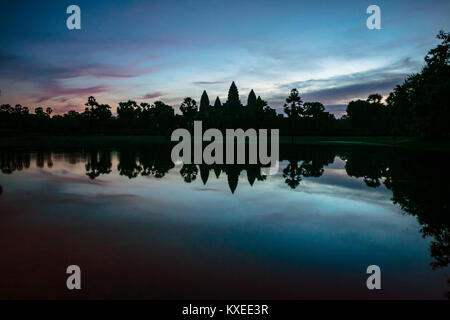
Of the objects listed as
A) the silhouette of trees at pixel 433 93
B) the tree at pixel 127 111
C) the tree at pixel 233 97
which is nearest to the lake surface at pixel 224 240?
the silhouette of trees at pixel 433 93

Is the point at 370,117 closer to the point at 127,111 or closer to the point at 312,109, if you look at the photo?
the point at 312,109

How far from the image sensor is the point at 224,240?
5.91 m

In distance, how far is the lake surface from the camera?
418cm

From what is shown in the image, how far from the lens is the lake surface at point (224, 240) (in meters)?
4.18

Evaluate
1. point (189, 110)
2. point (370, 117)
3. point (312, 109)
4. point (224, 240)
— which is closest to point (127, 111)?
point (189, 110)

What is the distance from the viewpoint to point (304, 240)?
595cm

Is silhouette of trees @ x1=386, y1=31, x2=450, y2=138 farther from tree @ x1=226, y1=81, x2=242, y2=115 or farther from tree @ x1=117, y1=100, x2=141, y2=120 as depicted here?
tree @ x1=226, y1=81, x2=242, y2=115

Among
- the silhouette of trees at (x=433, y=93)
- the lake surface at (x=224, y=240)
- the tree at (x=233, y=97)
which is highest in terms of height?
the tree at (x=233, y=97)

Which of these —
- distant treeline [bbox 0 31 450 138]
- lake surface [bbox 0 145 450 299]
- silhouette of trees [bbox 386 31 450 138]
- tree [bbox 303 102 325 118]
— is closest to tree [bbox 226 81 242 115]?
distant treeline [bbox 0 31 450 138]

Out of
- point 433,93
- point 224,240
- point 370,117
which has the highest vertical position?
point 370,117

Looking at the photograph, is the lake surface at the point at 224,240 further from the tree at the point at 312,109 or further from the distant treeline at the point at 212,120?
the tree at the point at 312,109

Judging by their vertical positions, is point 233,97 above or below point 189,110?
above
